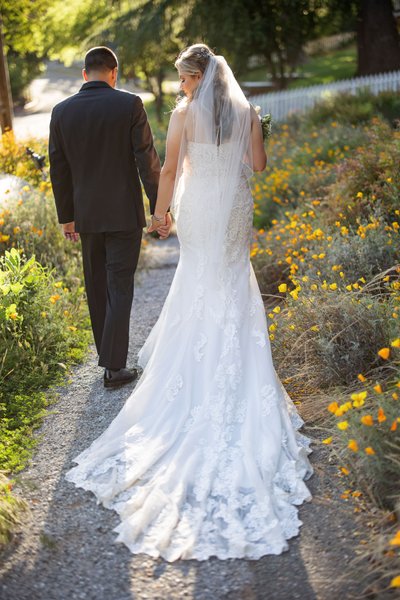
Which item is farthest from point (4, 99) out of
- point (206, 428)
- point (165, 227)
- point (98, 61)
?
point (206, 428)

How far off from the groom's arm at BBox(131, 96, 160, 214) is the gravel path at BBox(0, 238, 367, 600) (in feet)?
5.98

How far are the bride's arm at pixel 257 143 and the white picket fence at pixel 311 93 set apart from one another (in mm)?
10900

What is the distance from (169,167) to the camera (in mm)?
4320

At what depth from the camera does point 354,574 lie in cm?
285

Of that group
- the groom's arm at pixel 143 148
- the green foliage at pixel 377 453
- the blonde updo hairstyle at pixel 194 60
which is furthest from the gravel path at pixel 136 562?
the blonde updo hairstyle at pixel 194 60

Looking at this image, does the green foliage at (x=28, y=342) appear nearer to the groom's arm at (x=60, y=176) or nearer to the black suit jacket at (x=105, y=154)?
the groom's arm at (x=60, y=176)

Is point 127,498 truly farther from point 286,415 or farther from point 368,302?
point 368,302

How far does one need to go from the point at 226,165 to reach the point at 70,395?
6.08 ft

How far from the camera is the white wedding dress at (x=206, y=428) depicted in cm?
322

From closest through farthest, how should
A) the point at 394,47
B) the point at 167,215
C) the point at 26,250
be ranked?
the point at 167,215
the point at 26,250
the point at 394,47

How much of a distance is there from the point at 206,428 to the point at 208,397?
0.20 meters

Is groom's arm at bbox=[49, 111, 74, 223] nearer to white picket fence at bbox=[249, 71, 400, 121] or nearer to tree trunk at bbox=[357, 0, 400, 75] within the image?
white picket fence at bbox=[249, 71, 400, 121]

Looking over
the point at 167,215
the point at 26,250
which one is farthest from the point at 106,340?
the point at 26,250

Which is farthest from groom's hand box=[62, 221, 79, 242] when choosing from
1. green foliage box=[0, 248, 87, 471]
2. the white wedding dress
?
the white wedding dress
